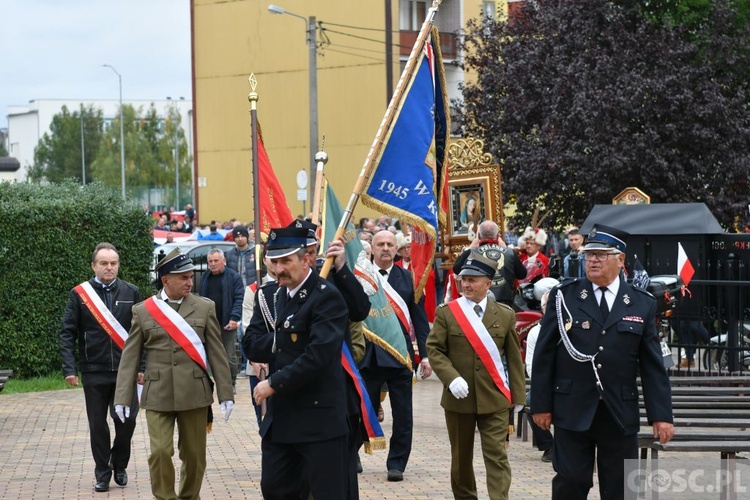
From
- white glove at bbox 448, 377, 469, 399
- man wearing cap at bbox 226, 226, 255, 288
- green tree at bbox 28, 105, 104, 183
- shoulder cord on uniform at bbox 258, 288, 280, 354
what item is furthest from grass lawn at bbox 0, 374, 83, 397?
green tree at bbox 28, 105, 104, 183

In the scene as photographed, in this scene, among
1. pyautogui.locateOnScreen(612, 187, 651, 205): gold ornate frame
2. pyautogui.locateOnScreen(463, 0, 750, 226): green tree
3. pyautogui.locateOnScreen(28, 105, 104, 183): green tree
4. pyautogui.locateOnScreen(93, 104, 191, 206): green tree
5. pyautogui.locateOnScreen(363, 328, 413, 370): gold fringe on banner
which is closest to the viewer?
pyautogui.locateOnScreen(363, 328, 413, 370): gold fringe on banner

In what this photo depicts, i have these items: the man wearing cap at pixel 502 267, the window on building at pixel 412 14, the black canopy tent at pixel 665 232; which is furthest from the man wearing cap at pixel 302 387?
the window on building at pixel 412 14

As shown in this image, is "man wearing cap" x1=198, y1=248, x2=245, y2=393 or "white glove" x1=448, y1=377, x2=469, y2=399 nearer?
"white glove" x1=448, y1=377, x2=469, y2=399

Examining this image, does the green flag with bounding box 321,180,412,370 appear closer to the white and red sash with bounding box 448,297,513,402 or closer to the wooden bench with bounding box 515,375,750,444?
the wooden bench with bounding box 515,375,750,444

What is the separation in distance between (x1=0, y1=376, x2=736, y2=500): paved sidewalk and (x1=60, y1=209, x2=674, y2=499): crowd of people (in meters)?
0.29

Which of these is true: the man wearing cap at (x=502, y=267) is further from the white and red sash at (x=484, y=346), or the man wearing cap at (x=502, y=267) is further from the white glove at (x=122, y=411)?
the white glove at (x=122, y=411)

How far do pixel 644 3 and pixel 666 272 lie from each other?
38.7 ft

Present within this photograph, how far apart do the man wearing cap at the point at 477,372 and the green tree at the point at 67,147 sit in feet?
298

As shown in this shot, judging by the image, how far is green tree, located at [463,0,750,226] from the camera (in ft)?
81.7

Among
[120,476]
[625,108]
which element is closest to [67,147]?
[625,108]

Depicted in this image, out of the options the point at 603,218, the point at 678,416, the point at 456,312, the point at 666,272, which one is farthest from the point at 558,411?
the point at 603,218

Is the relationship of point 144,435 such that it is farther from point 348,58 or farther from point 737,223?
point 348,58

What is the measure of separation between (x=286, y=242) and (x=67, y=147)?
95.8 metres

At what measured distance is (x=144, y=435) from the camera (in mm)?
13414
